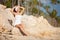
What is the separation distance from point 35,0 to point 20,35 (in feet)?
2.21

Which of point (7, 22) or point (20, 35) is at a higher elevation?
point (7, 22)

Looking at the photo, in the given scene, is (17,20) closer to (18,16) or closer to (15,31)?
(18,16)

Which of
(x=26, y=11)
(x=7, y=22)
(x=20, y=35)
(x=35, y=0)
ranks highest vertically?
(x=35, y=0)

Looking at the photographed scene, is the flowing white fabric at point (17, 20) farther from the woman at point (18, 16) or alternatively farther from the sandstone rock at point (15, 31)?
the sandstone rock at point (15, 31)

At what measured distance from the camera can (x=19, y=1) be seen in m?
3.01

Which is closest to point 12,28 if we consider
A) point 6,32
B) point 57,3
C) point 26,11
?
point 6,32

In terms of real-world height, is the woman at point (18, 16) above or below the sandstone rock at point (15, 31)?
above

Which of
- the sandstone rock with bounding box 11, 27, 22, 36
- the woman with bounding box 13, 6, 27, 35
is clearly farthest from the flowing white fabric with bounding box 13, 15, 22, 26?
the sandstone rock with bounding box 11, 27, 22, 36

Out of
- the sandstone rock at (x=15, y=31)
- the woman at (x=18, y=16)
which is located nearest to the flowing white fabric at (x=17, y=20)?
the woman at (x=18, y=16)

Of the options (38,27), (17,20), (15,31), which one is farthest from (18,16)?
(38,27)

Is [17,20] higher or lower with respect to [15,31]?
higher

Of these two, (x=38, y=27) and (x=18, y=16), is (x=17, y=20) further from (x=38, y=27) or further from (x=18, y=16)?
(x=38, y=27)

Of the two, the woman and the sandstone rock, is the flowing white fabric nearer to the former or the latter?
the woman

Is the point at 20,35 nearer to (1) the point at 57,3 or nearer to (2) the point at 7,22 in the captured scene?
(2) the point at 7,22
